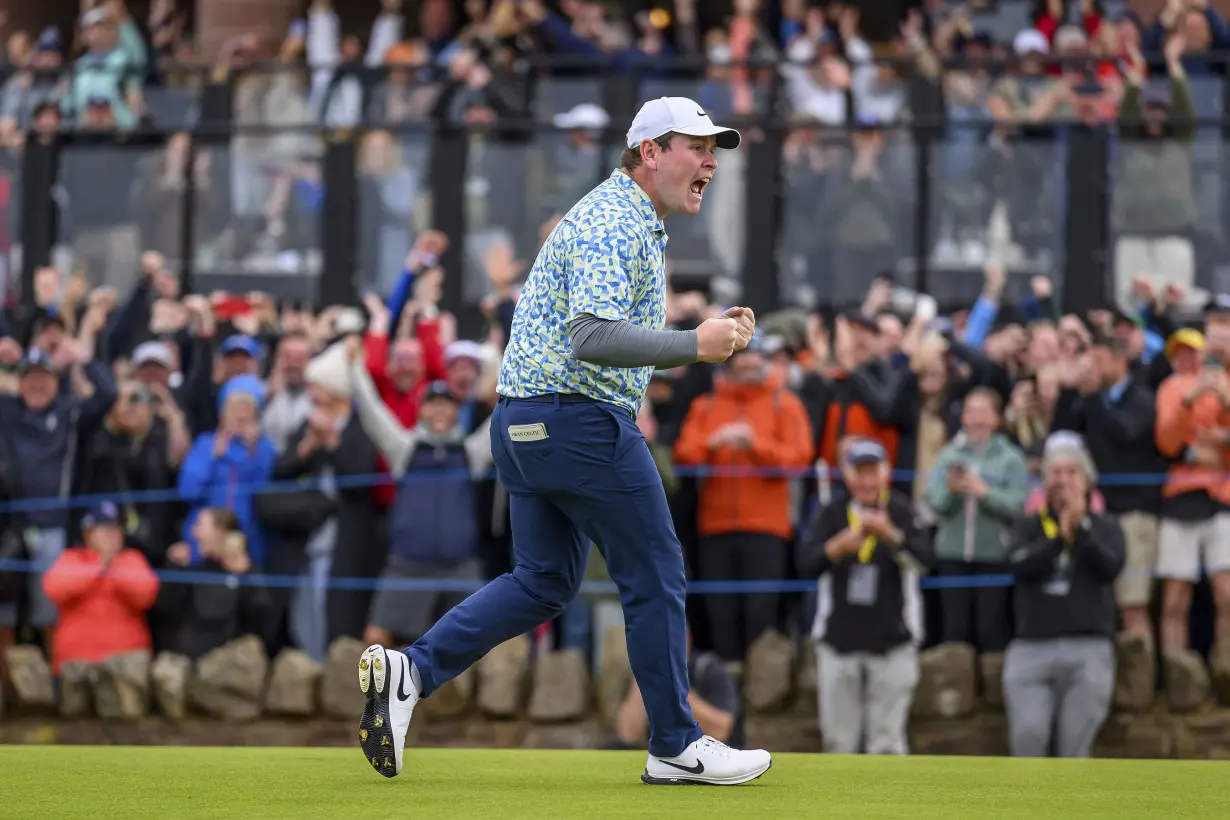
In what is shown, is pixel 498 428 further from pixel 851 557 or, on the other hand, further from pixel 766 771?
pixel 851 557

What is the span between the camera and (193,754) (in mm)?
7613

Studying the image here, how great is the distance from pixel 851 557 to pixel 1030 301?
2641mm

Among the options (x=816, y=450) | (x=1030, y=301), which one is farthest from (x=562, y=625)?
(x=1030, y=301)

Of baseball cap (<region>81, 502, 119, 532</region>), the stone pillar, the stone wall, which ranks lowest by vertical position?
the stone wall

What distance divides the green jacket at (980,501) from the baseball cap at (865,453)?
56 cm

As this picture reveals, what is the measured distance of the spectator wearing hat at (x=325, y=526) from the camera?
12.8m

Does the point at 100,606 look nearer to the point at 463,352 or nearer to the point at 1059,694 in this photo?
the point at 463,352

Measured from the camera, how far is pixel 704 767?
6457 mm

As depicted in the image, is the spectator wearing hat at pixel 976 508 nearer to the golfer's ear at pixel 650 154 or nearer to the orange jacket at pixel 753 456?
the orange jacket at pixel 753 456

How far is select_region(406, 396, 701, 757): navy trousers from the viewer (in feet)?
20.9

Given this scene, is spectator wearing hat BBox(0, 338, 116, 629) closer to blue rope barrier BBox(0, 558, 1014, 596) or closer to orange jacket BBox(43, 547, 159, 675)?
blue rope barrier BBox(0, 558, 1014, 596)

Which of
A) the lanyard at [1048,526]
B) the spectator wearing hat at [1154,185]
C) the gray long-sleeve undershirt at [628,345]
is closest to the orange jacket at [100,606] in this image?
the lanyard at [1048,526]

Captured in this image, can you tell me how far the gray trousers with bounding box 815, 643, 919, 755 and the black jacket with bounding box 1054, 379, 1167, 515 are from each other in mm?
1653

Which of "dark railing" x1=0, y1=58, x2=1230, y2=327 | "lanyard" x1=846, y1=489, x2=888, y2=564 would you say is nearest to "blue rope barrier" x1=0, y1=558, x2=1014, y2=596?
"lanyard" x1=846, y1=489, x2=888, y2=564
